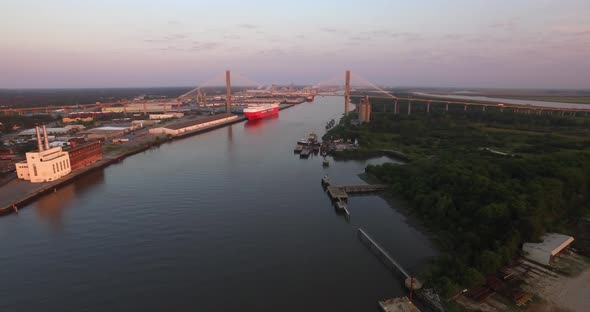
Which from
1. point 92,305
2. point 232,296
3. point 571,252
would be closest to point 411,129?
point 571,252

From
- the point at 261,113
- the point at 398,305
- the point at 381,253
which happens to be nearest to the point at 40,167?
the point at 381,253

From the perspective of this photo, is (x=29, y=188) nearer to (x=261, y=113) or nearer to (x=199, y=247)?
(x=199, y=247)

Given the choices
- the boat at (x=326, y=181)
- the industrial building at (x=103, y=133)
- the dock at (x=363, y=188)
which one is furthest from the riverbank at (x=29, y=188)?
Result: the dock at (x=363, y=188)

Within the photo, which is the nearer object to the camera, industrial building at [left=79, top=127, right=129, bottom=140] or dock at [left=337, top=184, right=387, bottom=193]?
dock at [left=337, top=184, right=387, bottom=193]

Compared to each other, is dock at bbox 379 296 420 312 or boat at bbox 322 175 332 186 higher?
boat at bbox 322 175 332 186

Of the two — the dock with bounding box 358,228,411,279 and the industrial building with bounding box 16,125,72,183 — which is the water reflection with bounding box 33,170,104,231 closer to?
the industrial building with bounding box 16,125,72,183

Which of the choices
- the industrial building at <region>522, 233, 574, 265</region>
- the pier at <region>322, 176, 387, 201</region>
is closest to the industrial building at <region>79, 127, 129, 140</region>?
the pier at <region>322, 176, 387, 201</region>
